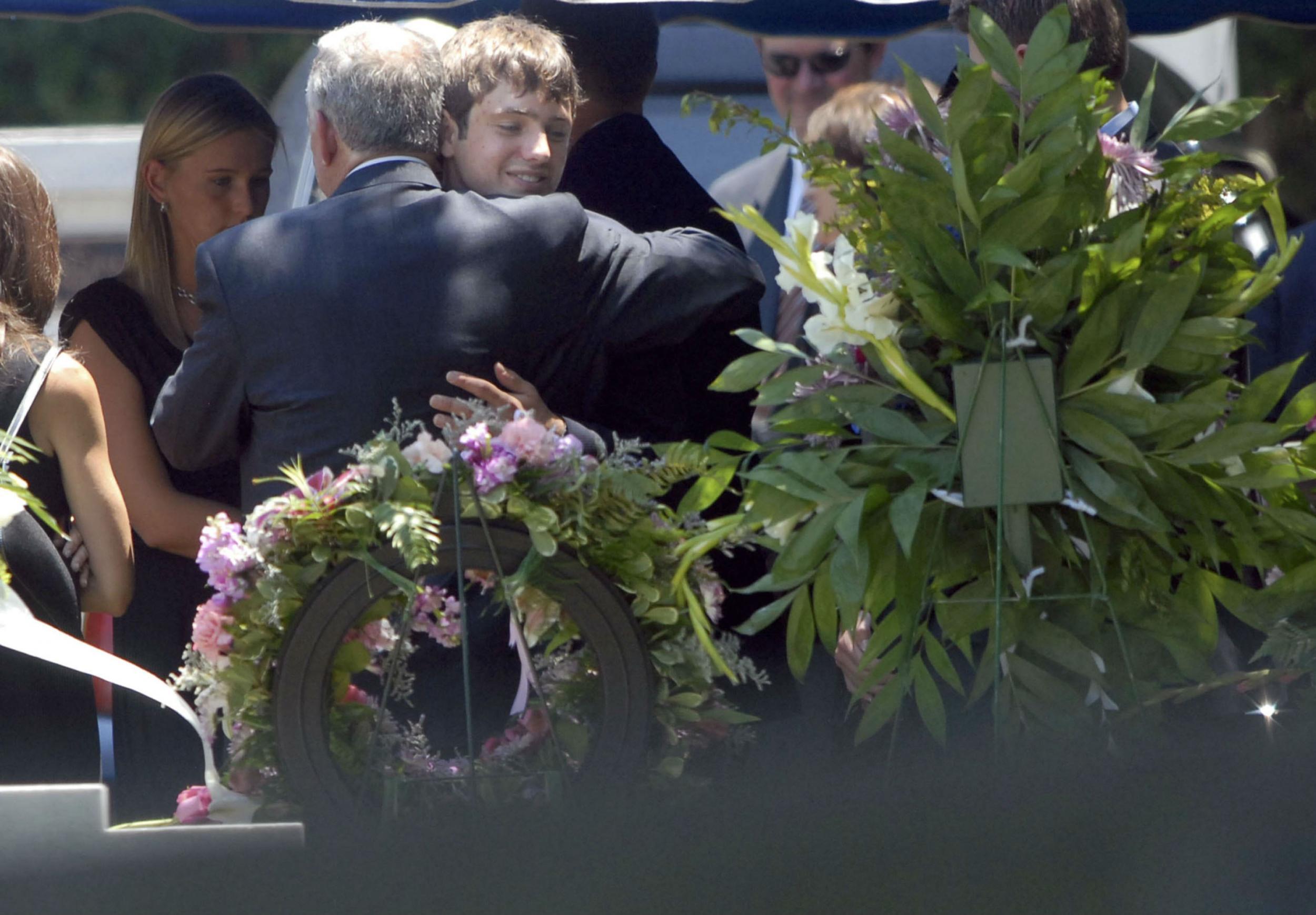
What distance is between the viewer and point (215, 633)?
5.22 ft

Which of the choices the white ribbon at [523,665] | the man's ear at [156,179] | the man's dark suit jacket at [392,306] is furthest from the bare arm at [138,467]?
the white ribbon at [523,665]

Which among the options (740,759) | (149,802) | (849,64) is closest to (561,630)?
(740,759)

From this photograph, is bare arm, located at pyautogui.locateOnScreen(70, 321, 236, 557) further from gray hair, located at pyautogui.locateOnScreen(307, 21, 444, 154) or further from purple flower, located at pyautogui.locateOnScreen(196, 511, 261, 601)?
purple flower, located at pyautogui.locateOnScreen(196, 511, 261, 601)

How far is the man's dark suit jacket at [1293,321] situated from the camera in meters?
2.44

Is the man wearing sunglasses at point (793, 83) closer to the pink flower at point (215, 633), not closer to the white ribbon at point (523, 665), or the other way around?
the white ribbon at point (523, 665)

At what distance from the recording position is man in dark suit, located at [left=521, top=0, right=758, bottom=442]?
2188 millimetres

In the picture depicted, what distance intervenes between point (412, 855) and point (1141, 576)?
2.99 ft

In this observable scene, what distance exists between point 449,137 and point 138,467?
0.75m

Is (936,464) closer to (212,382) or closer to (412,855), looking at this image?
(412,855)

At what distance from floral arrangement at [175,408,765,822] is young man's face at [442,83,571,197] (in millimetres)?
764

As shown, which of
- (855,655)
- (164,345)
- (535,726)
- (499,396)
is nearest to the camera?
(535,726)

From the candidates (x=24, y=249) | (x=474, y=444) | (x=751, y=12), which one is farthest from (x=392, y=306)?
(x=751, y=12)

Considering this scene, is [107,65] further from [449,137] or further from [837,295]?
[837,295]

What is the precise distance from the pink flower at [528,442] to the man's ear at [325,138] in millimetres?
727
